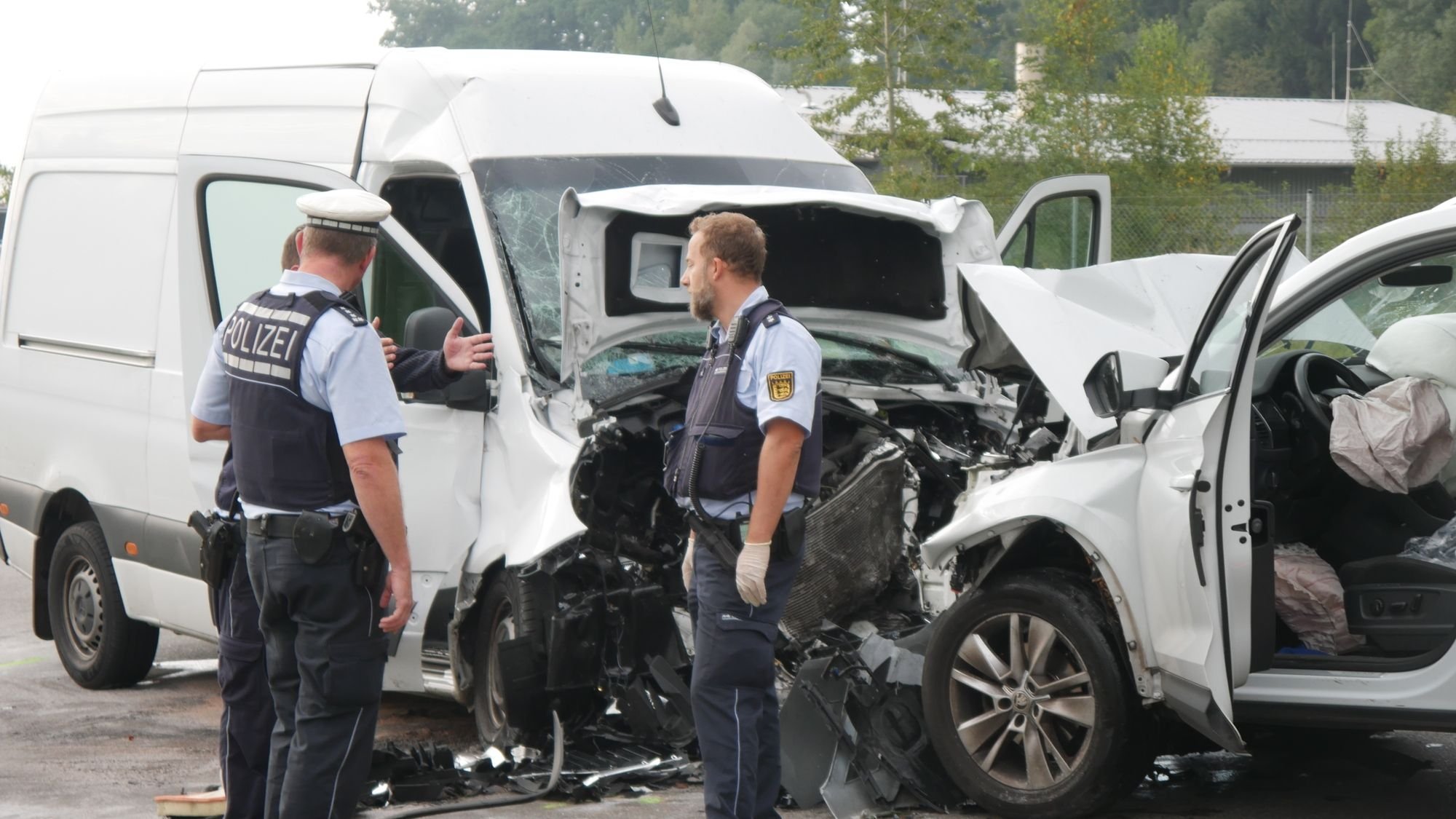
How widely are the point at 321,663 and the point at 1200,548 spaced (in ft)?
7.85

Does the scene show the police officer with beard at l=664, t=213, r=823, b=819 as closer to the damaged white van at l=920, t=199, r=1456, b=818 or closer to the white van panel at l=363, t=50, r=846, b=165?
the damaged white van at l=920, t=199, r=1456, b=818

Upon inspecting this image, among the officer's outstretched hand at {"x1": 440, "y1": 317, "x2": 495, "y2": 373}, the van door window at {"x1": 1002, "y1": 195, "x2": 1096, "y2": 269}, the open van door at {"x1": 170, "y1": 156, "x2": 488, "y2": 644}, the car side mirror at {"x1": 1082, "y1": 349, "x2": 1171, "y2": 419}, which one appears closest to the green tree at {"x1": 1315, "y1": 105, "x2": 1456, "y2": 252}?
the van door window at {"x1": 1002, "y1": 195, "x2": 1096, "y2": 269}

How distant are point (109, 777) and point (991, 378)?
364 cm

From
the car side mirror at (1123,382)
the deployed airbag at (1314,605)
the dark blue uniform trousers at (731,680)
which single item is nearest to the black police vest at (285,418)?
the dark blue uniform trousers at (731,680)

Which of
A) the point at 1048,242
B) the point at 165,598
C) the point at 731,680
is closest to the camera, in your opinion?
the point at 731,680

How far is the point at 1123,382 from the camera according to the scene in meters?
4.86

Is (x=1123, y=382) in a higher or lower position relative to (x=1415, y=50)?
lower

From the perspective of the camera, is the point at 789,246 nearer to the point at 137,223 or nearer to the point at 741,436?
the point at 741,436

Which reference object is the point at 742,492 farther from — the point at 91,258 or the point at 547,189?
the point at 91,258

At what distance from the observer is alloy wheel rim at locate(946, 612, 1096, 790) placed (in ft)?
16.1

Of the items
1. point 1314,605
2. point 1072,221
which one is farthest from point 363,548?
point 1072,221

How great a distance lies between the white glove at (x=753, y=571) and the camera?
428cm

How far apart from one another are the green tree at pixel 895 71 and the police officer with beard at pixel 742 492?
1535cm

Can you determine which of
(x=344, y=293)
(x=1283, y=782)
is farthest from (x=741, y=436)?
(x=1283, y=782)
